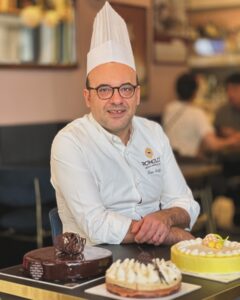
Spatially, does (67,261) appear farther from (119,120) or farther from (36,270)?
(119,120)

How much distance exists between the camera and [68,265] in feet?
7.05

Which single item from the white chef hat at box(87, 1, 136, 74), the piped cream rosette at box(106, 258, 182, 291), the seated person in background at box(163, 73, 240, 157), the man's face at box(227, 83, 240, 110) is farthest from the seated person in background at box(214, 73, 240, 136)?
the piped cream rosette at box(106, 258, 182, 291)

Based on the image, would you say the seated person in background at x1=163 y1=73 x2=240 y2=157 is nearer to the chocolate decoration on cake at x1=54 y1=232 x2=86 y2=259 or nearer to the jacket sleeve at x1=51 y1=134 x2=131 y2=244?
the jacket sleeve at x1=51 y1=134 x2=131 y2=244

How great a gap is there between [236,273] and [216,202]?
4.98 meters

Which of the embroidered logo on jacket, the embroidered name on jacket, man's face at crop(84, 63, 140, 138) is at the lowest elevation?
the embroidered name on jacket

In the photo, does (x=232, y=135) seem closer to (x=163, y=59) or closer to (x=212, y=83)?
(x=163, y=59)

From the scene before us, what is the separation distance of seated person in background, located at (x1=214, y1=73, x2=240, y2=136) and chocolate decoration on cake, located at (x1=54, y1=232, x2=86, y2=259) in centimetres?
490

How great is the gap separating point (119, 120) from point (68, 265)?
88 cm

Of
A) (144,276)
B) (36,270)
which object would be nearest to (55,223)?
(36,270)

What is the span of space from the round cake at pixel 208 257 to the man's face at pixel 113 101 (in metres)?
0.70

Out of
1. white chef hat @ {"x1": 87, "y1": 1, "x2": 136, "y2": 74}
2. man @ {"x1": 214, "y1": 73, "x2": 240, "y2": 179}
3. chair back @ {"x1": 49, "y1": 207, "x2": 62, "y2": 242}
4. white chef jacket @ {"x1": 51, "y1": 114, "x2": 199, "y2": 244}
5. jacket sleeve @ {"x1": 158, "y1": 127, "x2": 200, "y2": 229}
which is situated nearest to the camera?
white chef jacket @ {"x1": 51, "y1": 114, "x2": 199, "y2": 244}

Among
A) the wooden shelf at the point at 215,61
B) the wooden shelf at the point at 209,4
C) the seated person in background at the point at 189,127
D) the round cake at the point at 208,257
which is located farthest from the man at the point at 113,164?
the wooden shelf at the point at 209,4

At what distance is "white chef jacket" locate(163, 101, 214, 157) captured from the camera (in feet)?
21.5

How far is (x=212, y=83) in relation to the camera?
881 centimetres
